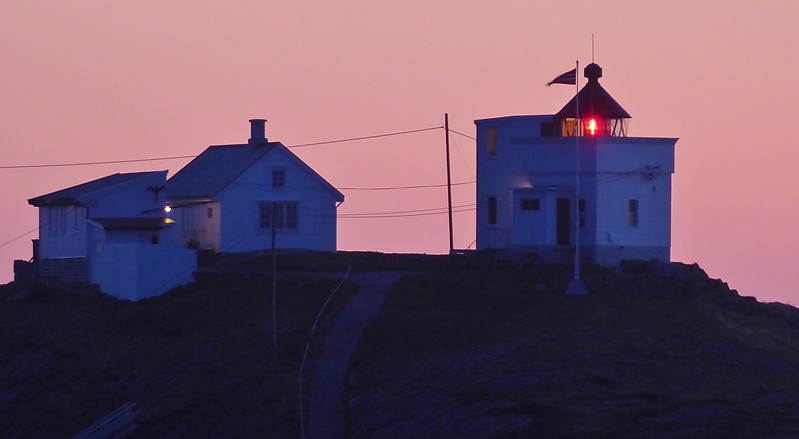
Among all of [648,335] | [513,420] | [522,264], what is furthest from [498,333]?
[522,264]

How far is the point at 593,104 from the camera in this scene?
53.4 meters

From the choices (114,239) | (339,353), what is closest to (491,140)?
(114,239)

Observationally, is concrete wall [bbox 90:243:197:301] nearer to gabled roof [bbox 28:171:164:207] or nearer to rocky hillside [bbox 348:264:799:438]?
gabled roof [bbox 28:171:164:207]

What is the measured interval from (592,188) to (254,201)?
16390 millimetres

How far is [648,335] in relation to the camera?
38969mm

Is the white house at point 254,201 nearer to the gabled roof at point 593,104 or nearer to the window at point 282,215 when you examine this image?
the window at point 282,215

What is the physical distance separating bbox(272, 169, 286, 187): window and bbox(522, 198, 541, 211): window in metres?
14.2

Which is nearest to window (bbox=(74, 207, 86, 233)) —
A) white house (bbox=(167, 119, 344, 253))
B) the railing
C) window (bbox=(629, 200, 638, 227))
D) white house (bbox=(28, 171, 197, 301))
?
white house (bbox=(28, 171, 197, 301))

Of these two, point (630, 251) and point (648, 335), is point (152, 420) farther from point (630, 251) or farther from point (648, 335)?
point (630, 251)

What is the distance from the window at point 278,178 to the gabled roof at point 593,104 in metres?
14.2

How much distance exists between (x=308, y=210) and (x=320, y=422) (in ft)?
95.9

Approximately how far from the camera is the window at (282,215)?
2466 inches

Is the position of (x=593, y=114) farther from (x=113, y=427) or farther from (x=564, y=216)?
(x=113, y=427)

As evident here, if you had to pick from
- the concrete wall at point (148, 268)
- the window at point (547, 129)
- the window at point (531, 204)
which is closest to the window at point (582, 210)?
the window at point (531, 204)
